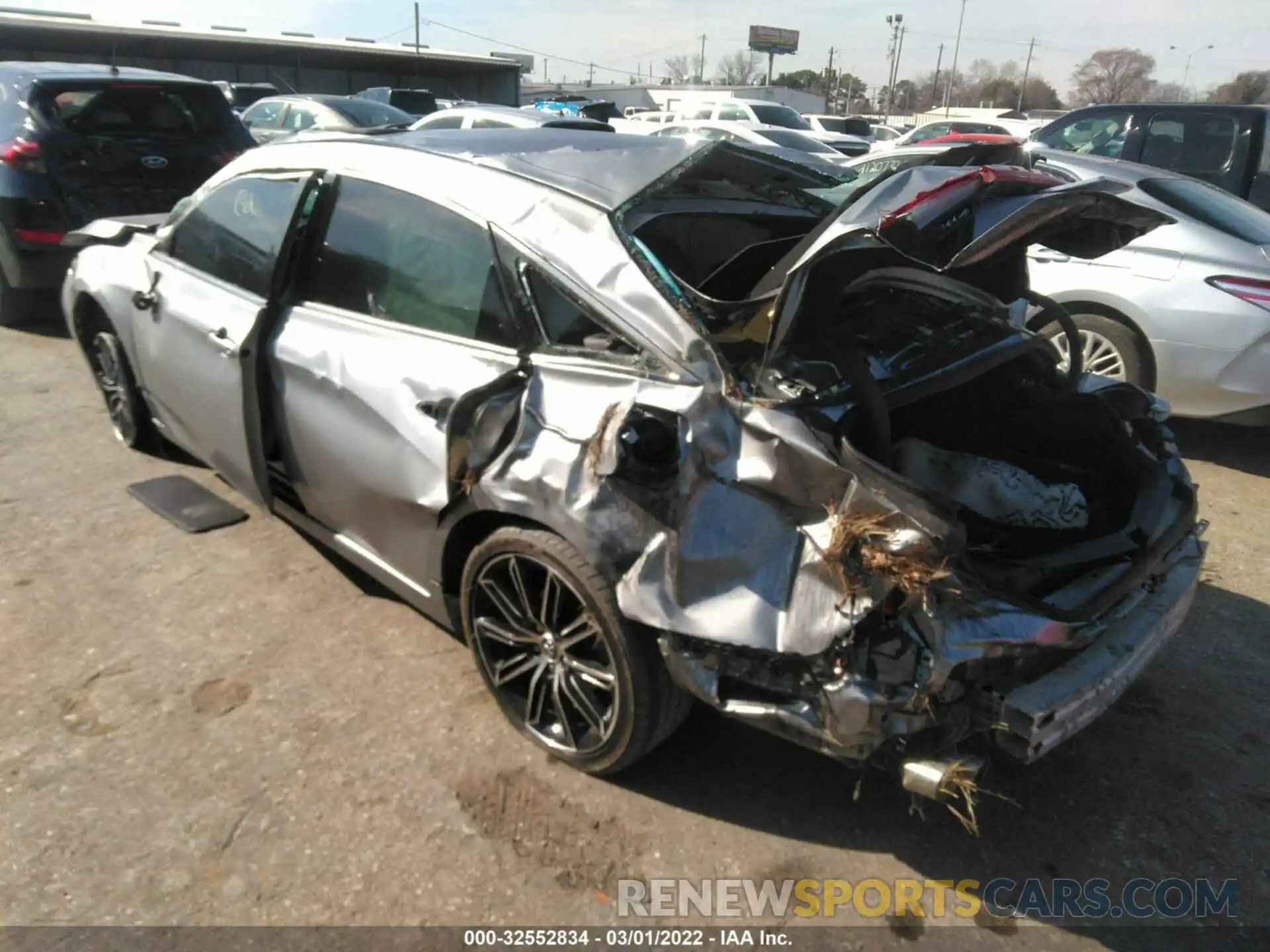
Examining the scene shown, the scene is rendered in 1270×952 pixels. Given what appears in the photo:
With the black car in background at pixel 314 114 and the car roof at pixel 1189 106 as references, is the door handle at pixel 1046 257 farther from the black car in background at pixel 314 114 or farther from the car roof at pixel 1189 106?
the black car in background at pixel 314 114

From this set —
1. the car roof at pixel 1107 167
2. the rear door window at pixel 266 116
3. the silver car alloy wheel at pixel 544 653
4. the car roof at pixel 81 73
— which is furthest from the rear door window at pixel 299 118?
the silver car alloy wheel at pixel 544 653

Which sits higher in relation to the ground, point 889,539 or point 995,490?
point 889,539

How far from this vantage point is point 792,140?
16.1 meters

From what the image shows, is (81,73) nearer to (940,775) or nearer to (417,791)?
(417,791)

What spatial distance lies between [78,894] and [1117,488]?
3.20 meters

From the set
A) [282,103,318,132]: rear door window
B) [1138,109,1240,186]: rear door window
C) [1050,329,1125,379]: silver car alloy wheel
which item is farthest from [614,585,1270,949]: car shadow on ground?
[282,103,318,132]: rear door window

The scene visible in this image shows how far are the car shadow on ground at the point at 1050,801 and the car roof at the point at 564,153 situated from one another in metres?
1.69

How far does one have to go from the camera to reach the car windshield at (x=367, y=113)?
1415 centimetres

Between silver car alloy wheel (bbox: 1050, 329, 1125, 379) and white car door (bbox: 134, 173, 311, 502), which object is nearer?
white car door (bbox: 134, 173, 311, 502)

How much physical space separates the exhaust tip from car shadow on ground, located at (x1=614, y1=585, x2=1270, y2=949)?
0.51m

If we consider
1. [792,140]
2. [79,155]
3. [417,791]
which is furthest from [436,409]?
[792,140]

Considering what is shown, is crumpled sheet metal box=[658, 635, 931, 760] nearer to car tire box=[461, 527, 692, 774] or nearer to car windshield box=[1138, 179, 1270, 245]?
car tire box=[461, 527, 692, 774]

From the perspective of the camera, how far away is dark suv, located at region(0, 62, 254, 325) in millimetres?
6910

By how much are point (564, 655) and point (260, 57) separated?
161 ft
